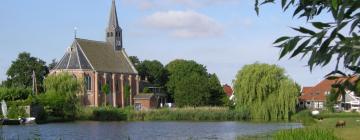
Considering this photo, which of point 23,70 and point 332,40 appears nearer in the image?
point 332,40

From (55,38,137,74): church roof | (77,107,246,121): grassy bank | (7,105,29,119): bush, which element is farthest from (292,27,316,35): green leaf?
(55,38,137,74): church roof

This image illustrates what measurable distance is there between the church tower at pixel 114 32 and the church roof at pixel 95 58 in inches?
30.9

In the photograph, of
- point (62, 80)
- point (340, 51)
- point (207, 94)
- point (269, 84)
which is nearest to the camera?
point (340, 51)

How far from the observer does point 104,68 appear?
82.2 meters

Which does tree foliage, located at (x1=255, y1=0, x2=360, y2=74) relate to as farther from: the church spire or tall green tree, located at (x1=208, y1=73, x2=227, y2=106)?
the church spire

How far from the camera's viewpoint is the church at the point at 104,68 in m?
78.7

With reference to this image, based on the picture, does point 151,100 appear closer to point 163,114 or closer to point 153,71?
point 153,71

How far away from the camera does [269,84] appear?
162 ft

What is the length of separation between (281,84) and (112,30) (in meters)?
44.4

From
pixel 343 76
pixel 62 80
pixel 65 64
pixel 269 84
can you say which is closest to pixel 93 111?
pixel 62 80

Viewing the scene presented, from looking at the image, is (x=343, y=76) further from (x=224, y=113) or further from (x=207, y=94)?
(x=207, y=94)

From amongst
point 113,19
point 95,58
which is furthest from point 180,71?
point 95,58

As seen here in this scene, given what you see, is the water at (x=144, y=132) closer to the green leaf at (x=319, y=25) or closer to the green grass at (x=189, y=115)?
the green grass at (x=189, y=115)

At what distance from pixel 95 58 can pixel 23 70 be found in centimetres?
1388
